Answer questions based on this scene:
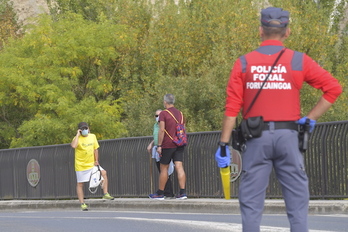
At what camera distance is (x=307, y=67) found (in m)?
6.09

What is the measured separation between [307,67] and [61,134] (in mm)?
29301

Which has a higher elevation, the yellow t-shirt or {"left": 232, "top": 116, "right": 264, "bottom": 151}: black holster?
{"left": 232, "top": 116, "right": 264, "bottom": 151}: black holster

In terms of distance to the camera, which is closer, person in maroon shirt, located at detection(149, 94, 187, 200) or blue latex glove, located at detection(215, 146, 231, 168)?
blue latex glove, located at detection(215, 146, 231, 168)

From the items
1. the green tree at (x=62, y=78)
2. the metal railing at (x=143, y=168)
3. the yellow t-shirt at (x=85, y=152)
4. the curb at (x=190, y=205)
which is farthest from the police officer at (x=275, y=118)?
the green tree at (x=62, y=78)

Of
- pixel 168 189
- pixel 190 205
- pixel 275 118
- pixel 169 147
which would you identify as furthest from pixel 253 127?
pixel 168 189

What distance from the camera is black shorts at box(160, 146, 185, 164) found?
16.7m

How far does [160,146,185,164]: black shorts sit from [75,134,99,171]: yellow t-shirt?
6.58ft

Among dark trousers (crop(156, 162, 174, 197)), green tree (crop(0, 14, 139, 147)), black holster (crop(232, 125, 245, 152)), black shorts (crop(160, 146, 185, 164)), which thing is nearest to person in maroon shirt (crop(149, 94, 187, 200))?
black shorts (crop(160, 146, 185, 164))

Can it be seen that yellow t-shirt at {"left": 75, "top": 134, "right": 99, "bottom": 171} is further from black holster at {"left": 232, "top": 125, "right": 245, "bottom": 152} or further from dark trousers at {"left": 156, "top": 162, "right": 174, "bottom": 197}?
black holster at {"left": 232, "top": 125, "right": 245, "bottom": 152}

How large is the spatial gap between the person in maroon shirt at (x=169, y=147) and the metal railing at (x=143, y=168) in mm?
732

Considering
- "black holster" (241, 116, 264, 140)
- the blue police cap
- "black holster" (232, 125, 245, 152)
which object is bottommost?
"black holster" (232, 125, 245, 152)

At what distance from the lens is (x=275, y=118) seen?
602cm

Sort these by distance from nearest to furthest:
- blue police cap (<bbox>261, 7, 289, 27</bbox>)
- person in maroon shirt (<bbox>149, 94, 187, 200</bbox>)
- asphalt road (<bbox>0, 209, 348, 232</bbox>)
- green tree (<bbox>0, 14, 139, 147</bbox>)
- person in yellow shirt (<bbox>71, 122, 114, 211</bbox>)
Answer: blue police cap (<bbox>261, 7, 289, 27</bbox>) → asphalt road (<bbox>0, 209, 348, 232</bbox>) → person in maroon shirt (<bbox>149, 94, 187, 200</bbox>) → person in yellow shirt (<bbox>71, 122, 114, 211</bbox>) → green tree (<bbox>0, 14, 139, 147</bbox>)

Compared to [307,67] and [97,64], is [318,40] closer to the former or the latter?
[97,64]
